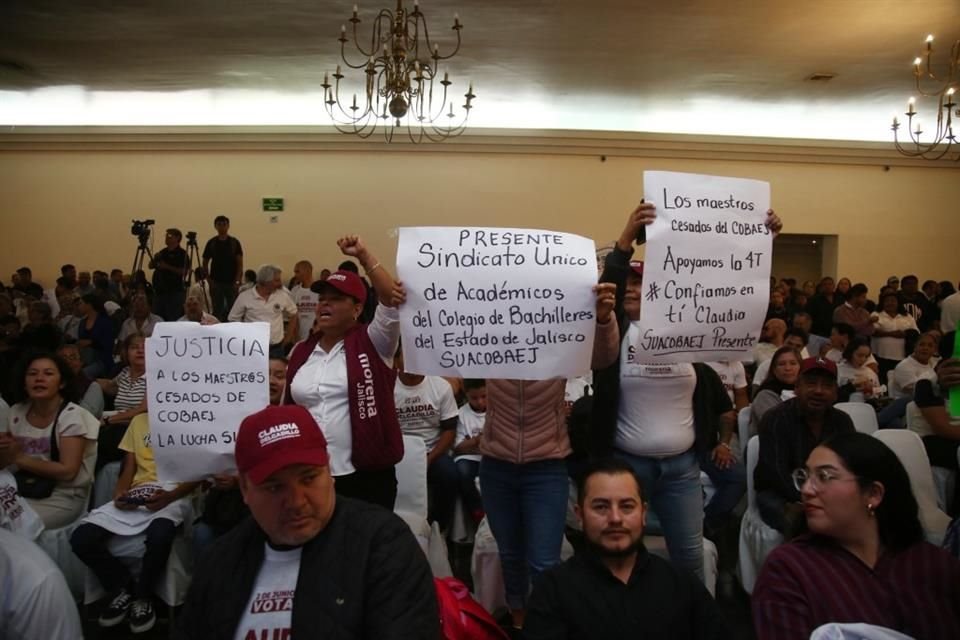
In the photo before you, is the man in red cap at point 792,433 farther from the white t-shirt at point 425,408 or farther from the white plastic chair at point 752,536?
the white t-shirt at point 425,408

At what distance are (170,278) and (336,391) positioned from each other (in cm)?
730

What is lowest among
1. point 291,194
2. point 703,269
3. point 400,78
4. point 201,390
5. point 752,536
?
point 752,536

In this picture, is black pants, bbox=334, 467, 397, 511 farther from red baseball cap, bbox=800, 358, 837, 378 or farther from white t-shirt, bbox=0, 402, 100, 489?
red baseball cap, bbox=800, 358, 837, 378

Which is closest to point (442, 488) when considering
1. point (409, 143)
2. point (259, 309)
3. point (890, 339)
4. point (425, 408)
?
point (425, 408)

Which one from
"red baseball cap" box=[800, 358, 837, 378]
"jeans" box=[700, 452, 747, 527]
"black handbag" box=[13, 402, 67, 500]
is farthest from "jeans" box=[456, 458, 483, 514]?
"black handbag" box=[13, 402, 67, 500]

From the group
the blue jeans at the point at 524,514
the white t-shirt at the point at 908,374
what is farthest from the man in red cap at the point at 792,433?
the white t-shirt at the point at 908,374

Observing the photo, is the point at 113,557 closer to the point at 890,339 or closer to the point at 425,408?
the point at 425,408

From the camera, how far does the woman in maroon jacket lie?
8.50 ft

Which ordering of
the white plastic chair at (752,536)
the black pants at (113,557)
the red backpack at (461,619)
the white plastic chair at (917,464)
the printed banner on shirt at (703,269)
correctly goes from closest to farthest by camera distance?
the red backpack at (461,619)
the printed banner on shirt at (703,269)
the black pants at (113,557)
the white plastic chair at (752,536)
the white plastic chair at (917,464)

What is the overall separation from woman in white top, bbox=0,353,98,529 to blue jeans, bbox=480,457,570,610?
2045 millimetres

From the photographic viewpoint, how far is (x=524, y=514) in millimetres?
2770

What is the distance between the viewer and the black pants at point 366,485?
8.61ft

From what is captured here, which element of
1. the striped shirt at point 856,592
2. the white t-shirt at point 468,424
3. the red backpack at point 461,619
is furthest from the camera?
the white t-shirt at point 468,424

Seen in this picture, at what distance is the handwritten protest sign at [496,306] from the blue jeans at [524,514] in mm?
421
